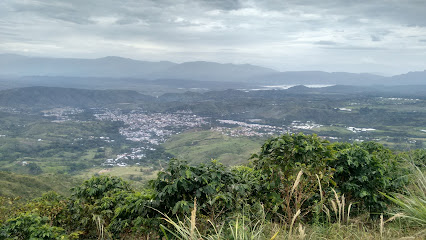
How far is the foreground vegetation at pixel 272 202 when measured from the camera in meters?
3.59

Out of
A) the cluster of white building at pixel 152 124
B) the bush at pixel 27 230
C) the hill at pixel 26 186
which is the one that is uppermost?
Result: the bush at pixel 27 230

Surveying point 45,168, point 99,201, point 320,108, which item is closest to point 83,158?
point 45,168

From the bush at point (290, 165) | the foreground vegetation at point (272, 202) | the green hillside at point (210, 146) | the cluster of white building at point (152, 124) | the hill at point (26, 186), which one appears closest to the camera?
the foreground vegetation at point (272, 202)

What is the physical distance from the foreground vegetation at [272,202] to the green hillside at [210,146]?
65.9m

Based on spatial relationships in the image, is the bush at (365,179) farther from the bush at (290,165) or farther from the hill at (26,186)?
the hill at (26,186)

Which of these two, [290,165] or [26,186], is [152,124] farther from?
[290,165]

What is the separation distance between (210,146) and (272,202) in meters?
91.9

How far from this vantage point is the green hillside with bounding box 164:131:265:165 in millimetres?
Result: 79438

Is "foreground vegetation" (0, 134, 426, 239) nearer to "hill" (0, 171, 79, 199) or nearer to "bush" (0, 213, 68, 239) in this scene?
"bush" (0, 213, 68, 239)

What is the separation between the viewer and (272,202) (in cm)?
467

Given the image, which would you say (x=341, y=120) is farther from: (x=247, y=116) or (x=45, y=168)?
(x=45, y=168)

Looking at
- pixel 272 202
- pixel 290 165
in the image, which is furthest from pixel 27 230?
pixel 290 165

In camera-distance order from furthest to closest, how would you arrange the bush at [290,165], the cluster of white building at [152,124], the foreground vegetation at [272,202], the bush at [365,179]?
1. the cluster of white building at [152,124]
2. the bush at [365,179]
3. the bush at [290,165]
4. the foreground vegetation at [272,202]

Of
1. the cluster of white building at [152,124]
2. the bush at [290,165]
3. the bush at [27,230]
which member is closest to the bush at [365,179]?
the bush at [290,165]
